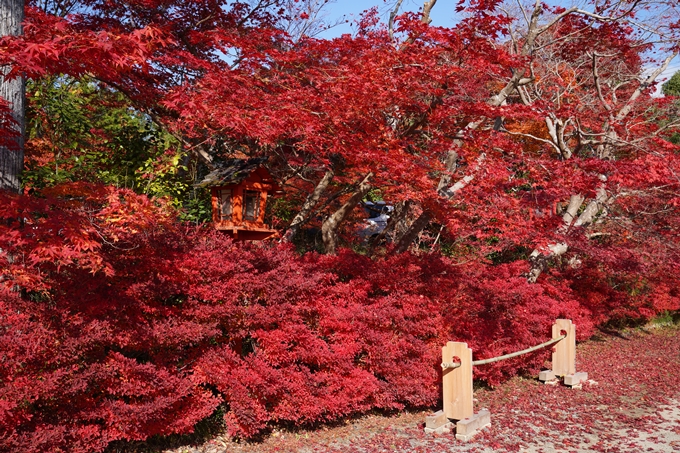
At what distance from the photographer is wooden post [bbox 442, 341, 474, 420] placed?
19.8ft

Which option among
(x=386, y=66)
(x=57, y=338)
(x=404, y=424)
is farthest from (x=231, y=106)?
(x=404, y=424)

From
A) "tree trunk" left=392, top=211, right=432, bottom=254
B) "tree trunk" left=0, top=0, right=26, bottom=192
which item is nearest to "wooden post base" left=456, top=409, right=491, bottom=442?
"tree trunk" left=392, top=211, right=432, bottom=254

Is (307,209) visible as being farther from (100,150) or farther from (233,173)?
(100,150)

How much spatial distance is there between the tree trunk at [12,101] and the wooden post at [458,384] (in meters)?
4.82

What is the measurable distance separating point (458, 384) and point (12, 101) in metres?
5.47

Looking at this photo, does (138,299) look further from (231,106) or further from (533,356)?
(533,356)

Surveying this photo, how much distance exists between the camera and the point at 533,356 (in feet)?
28.0

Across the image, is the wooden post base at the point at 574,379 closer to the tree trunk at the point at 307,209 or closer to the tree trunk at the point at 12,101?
the tree trunk at the point at 307,209

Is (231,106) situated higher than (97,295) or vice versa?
(231,106)

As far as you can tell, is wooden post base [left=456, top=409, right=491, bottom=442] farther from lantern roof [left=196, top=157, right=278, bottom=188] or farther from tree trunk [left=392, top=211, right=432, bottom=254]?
lantern roof [left=196, top=157, right=278, bottom=188]

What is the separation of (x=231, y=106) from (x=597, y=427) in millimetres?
6107

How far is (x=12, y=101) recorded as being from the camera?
5.13 m

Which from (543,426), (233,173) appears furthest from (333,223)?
(543,426)

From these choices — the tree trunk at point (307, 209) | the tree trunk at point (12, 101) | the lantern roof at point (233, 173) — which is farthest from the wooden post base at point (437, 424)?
the tree trunk at point (12, 101)
